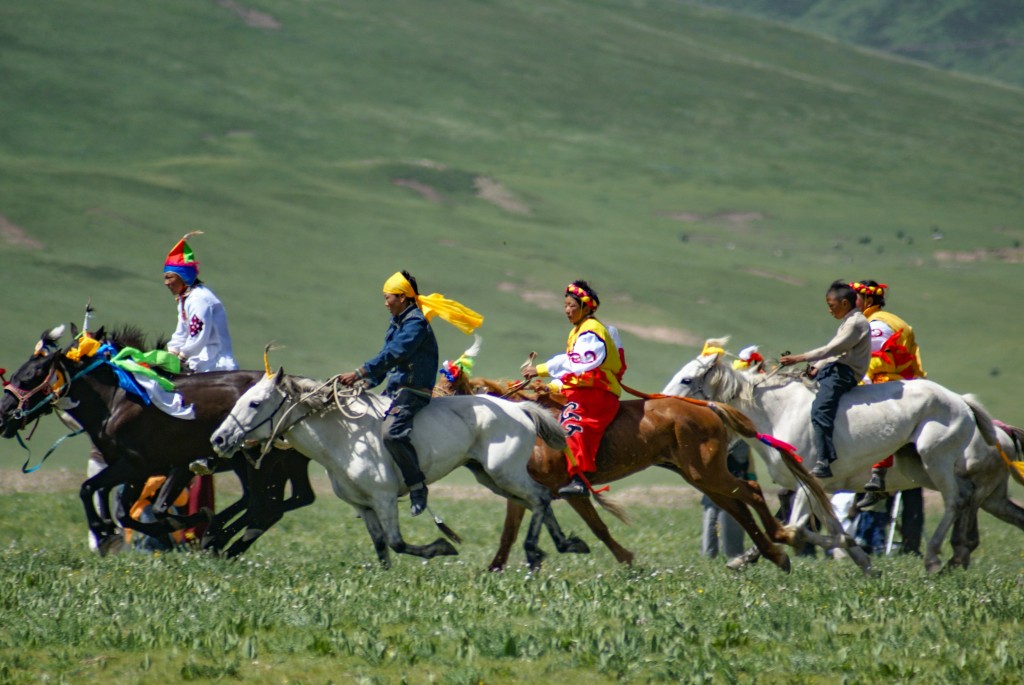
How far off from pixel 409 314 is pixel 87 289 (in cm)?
2879

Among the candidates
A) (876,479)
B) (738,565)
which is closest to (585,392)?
(738,565)

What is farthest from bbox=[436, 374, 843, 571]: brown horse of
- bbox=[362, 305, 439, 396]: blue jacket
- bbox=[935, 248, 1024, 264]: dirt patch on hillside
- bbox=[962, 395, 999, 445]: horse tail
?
bbox=[935, 248, 1024, 264]: dirt patch on hillside

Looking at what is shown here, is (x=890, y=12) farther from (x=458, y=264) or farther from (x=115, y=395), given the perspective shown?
(x=115, y=395)

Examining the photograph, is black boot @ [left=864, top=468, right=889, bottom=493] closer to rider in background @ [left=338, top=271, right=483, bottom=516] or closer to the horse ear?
rider in background @ [left=338, top=271, right=483, bottom=516]

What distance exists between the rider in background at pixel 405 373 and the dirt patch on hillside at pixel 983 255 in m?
48.1

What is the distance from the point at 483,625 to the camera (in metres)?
7.74

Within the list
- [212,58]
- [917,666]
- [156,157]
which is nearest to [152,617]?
[917,666]

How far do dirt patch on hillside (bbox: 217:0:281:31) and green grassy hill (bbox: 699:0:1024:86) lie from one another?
238 feet

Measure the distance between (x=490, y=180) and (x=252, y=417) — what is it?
50.4 meters

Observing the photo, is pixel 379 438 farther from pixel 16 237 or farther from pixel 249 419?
pixel 16 237

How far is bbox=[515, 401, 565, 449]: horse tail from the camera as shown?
425 inches

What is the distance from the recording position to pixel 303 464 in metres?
12.0

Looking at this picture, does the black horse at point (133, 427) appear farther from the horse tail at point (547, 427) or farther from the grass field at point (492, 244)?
the horse tail at point (547, 427)

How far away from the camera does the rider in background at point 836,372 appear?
12000 mm
